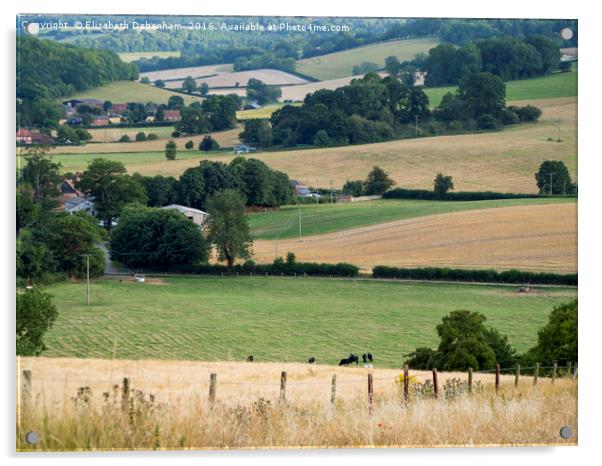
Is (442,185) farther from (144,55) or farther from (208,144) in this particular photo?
(144,55)

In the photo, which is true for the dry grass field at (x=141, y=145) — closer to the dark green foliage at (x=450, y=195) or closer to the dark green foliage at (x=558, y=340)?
the dark green foliage at (x=450, y=195)

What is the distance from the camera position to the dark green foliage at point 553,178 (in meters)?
13.5

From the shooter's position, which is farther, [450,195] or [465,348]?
[450,195]

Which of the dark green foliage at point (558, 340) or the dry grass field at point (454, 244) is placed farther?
the dry grass field at point (454, 244)

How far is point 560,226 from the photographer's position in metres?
12.6

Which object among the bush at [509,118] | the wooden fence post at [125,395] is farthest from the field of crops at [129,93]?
the bush at [509,118]

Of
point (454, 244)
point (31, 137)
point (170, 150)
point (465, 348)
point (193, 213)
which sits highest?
point (31, 137)

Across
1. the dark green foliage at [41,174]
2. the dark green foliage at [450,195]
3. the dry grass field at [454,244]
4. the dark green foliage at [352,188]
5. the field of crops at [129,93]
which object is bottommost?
the dry grass field at [454,244]

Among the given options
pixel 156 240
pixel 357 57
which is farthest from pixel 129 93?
pixel 357 57

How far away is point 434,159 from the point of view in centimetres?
1611

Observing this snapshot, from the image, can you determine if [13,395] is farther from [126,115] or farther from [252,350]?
[126,115]

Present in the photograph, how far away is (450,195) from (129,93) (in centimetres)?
449

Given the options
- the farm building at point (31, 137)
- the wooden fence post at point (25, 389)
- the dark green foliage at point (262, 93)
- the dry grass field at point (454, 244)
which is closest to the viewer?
the wooden fence post at point (25, 389)

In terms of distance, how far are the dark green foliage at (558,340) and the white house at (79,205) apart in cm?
463
